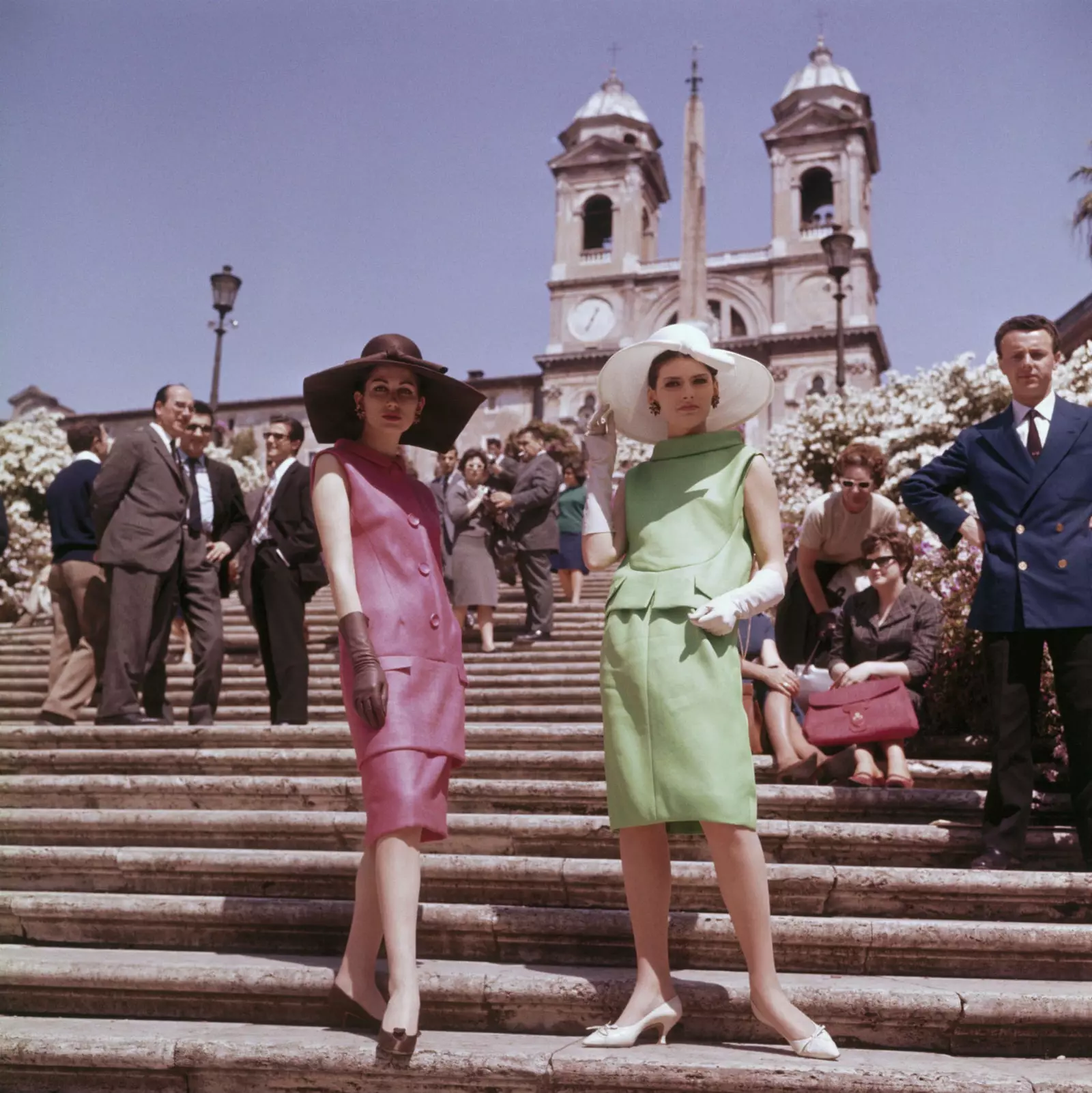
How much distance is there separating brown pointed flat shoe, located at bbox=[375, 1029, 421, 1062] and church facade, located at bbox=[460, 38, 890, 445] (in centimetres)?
4526

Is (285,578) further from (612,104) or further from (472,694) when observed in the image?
(612,104)

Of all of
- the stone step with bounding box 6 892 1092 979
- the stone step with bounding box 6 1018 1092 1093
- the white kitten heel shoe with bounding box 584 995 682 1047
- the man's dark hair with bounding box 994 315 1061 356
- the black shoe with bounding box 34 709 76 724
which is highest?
the man's dark hair with bounding box 994 315 1061 356

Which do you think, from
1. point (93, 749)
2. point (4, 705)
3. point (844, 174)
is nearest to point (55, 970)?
point (93, 749)

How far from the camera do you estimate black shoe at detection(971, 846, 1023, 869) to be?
152 inches

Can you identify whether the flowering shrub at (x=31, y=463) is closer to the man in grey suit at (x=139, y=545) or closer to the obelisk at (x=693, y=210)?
the obelisk at (x=693, y=210)

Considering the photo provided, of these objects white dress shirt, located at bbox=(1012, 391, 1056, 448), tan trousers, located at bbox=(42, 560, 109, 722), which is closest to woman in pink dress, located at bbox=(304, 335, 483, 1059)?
white dress shirt, located at bbox=(1012, 391, 1056, 448)

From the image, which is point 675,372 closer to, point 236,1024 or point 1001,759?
point 1001,759

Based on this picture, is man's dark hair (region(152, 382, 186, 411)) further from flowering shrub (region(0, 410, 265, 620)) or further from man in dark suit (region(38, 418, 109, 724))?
flowering shrub (region(0, 410, 265, 620))

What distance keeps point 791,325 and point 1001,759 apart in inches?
1891

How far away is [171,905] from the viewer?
392 centimetres

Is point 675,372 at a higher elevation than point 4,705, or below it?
higher

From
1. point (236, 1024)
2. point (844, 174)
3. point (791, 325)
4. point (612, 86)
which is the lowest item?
point (236, 1024)

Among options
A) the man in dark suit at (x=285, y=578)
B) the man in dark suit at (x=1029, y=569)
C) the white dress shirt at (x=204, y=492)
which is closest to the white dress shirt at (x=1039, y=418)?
the man in dark suit at (x=1029, y=569)

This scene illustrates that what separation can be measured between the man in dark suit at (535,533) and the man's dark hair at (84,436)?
A: 3.04 metres
